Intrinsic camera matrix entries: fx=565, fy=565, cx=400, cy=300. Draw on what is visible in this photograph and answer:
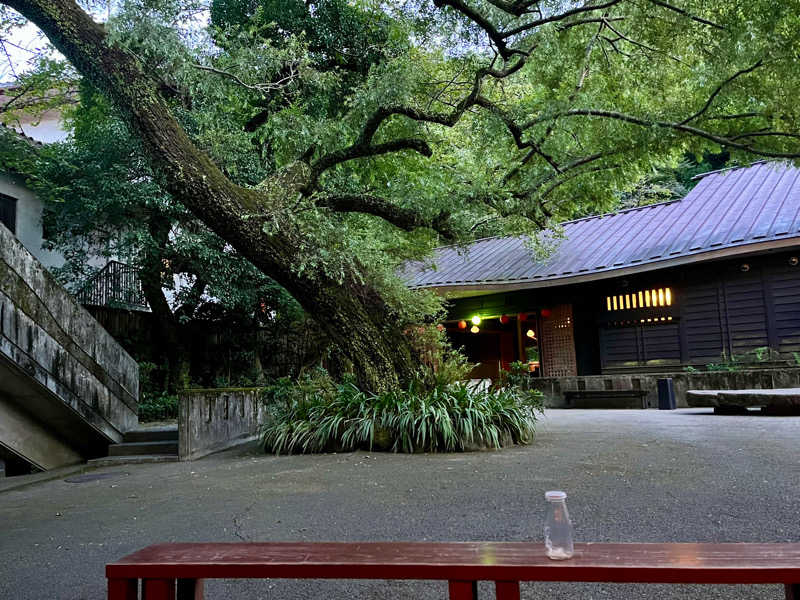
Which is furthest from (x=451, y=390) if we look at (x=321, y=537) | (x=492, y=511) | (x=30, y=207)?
(x=30, y=207)

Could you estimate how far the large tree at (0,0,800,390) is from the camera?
700 cm

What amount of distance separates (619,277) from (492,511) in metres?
11.7

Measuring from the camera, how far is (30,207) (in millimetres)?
14844

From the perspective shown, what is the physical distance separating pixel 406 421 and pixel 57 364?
493cm

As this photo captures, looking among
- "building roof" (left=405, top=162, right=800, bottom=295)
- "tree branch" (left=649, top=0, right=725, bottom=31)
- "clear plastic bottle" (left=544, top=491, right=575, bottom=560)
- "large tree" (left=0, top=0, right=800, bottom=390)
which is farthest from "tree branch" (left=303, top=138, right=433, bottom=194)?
"clear plastic bottle" (left=544, top=491, right=575, bottom=560)

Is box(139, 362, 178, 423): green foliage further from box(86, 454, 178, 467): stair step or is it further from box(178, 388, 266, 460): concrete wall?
box(178, 388, 266, 460): concrete wall

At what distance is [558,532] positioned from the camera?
2062 mm

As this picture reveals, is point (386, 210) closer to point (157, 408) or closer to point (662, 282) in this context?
point (157, 408)

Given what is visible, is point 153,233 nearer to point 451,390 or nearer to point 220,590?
point 451,390

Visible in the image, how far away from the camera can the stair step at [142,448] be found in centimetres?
852

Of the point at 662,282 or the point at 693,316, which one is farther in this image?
the point at 662,282

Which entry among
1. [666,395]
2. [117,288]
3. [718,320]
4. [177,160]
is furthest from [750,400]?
[117,288]

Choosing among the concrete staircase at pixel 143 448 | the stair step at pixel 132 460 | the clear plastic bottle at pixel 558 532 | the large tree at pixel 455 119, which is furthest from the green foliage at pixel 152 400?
the clear plastic bottle at pixel 558 532

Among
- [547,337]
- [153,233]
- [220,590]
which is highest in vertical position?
[153,233]
